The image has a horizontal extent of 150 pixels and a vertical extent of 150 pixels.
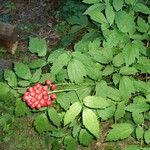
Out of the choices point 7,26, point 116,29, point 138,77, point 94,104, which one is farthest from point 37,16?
point 94,104

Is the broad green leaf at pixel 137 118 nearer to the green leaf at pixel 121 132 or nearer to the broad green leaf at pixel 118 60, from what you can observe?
the green leaf at pixel 121 132

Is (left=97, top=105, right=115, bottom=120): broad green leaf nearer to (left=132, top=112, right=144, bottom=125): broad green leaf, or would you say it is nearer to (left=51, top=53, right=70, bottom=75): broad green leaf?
(left=132, top=112, right=144, bottom=125): broad green leaf

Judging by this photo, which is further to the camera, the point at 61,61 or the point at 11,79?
the point at 11,79

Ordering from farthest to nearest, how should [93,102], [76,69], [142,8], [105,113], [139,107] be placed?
[142,8], [105,113], [139,107], [76,69], [93,102]

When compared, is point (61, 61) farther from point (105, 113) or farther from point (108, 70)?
point (105, 113)

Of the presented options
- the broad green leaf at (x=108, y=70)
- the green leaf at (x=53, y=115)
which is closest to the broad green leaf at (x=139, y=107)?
the broad green leaf at (x=108, y=70)

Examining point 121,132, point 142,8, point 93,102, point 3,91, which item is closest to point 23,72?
point 3,91

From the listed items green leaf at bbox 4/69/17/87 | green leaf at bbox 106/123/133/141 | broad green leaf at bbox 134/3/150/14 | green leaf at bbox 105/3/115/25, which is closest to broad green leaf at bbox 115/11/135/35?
green leaf at bbox 105/3/115/25

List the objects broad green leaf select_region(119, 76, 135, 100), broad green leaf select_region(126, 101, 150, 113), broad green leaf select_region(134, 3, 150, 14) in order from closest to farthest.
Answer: broad green leaf select_region(126, 101, 150, 113) < broad green leaf select_region(119, 76, 135, 100) < broad green leaf select_region(134, 3, 150, 14)
